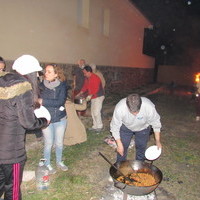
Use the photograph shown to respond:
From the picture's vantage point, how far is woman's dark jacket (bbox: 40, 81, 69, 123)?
4.32m

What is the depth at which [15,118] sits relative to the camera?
9.37ft

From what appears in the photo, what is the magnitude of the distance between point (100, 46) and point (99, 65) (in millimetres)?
1098

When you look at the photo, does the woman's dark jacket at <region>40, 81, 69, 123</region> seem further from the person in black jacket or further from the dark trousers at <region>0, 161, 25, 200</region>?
the dark trousers at <region>0, 161, 25, 200</region>

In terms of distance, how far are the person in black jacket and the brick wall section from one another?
7294mm

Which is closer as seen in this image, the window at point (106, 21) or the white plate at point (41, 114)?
the white plate at point (41, 114)

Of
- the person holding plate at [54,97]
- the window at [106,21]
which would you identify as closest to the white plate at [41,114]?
the person holding plate at [54,97]

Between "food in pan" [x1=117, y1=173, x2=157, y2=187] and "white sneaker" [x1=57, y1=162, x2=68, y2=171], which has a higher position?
"food in pan" [x1=117, y1=173, x2=157, y2=187]

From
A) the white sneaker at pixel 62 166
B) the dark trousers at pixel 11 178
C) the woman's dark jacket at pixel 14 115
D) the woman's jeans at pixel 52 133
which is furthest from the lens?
the white sneaker at pixel 62 166

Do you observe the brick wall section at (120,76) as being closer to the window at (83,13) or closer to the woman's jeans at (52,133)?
the window at (83,13)

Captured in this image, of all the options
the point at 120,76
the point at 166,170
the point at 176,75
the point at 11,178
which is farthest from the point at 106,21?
the point at 176,75

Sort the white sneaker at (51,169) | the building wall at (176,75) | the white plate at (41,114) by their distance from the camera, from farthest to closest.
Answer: the building wall at (176,75), the white sneaker at (51,169), the white plate at (41,114)

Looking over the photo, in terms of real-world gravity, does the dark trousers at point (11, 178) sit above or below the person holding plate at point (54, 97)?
below

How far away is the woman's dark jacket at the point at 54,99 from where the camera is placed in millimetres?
4320

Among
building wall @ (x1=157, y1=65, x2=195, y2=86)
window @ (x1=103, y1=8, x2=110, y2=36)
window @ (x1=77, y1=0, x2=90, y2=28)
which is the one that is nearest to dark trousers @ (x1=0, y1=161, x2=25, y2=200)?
window @ (x1=77, y1=0, x2=90, y2=28)
